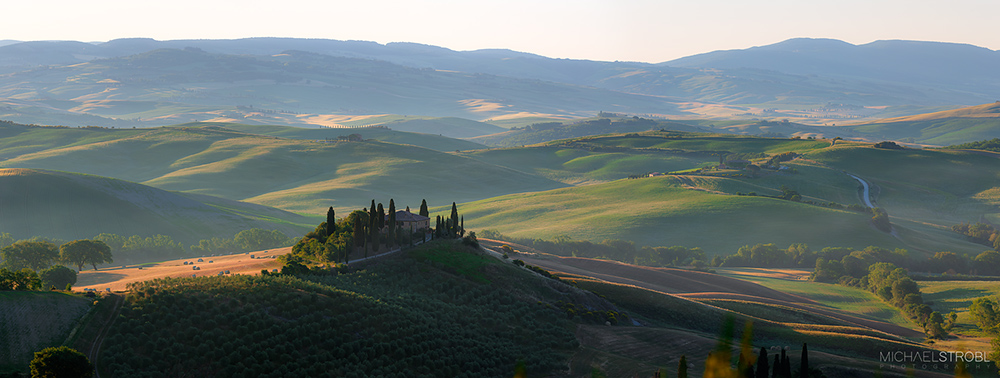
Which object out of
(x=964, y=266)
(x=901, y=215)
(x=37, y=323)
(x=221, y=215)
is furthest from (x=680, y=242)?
(x=37, y=323)

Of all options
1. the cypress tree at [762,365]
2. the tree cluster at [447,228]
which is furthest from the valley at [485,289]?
the cypress tree at [762,365]

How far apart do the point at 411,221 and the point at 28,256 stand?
5195cm

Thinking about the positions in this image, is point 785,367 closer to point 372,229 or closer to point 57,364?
point 57,364

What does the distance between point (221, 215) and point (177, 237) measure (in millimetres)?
15837

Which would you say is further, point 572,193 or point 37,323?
point 572,193

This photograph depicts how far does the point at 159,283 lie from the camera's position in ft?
163

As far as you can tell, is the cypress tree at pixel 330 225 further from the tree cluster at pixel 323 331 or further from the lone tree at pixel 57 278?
the lone tree at pixel 57 278

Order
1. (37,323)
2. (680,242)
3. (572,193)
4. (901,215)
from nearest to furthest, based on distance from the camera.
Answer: (37,323)
(680,242)
(901,215)
(572,193)

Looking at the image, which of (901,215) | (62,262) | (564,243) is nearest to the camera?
(62,262)

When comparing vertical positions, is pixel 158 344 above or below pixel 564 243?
above

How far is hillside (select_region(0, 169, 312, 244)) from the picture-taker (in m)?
131

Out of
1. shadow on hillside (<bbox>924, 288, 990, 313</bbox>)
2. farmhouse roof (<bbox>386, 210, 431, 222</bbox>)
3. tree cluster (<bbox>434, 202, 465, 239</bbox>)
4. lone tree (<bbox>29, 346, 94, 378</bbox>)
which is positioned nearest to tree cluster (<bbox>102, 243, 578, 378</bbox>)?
lone tree (<bbox>29, 346, 94, 378</bbox>)

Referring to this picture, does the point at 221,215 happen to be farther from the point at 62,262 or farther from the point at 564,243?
the point at 564,243

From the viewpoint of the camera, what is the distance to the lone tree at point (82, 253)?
278 feet
